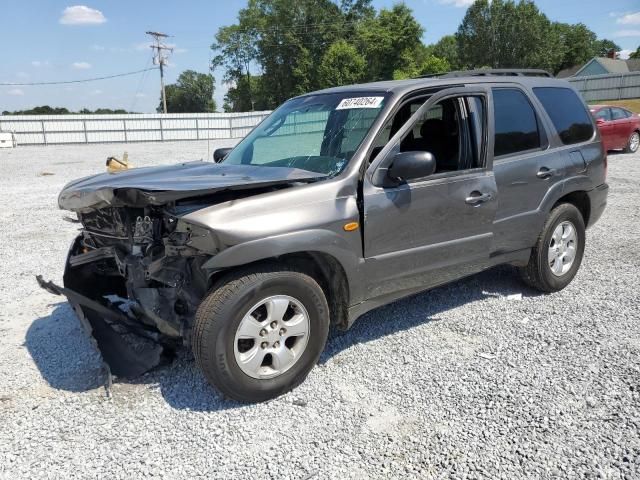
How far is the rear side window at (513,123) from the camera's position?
4222 mm

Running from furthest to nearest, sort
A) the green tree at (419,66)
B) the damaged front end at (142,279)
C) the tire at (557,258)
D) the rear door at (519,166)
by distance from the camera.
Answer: the green tree at (419,66) < the tire at (557,258) < the rear door at (519,166) < the damaged front end at (142,279)

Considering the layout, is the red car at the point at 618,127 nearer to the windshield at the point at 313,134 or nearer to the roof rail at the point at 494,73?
the roof rail at the point at 494,73

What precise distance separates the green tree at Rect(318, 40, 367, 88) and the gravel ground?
174 ft

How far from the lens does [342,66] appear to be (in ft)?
181

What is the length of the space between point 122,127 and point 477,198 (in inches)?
1341

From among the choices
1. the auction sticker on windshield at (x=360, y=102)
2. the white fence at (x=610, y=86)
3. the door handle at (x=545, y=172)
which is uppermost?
the white fence at (x=610, y=86)

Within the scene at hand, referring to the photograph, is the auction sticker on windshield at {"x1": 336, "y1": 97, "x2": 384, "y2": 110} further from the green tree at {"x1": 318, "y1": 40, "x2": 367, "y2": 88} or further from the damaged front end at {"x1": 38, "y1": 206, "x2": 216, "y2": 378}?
the green tree at {"x1": 318, "y1": 40, "x2": 367, "y2": 88}

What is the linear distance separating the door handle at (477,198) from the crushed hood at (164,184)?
1.27 meters

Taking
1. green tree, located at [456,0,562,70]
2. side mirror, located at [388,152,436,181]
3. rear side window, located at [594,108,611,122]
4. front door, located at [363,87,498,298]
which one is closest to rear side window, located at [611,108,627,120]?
rear side window, located at [594,108,611,122]

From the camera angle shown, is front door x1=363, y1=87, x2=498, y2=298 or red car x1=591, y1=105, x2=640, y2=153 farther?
red car x1=591, y1=105, x2=640, y2=153

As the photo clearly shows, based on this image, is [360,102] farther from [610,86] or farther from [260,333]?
[610,86]

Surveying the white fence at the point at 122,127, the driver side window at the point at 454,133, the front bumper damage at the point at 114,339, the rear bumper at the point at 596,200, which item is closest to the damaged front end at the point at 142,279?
the front bumper damage at the point at 114,339

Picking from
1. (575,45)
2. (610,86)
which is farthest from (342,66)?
(575,45)

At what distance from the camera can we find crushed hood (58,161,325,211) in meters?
2.90
